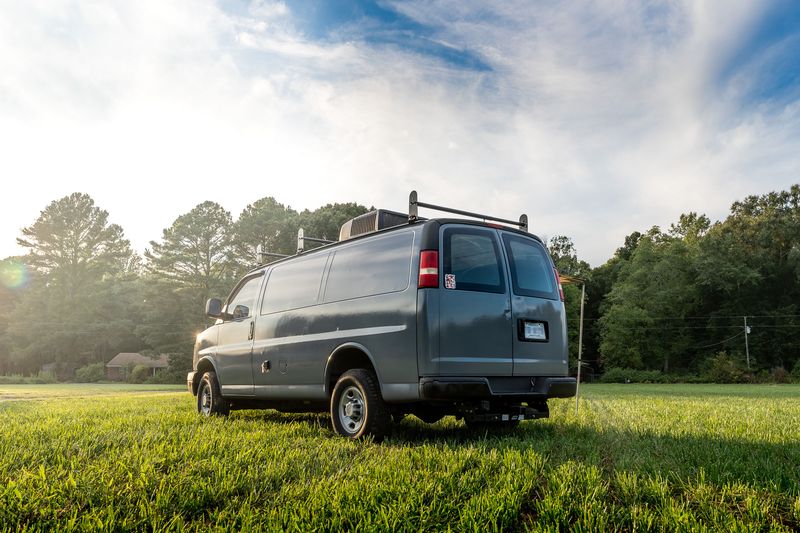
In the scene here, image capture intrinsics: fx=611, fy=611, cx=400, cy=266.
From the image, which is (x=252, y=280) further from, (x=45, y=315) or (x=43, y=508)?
(x=45, y=315)

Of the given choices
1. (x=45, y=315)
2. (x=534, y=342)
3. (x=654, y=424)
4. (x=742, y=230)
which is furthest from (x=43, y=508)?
(x=45, y=315)

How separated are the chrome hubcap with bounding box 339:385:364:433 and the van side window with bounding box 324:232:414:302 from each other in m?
1.04

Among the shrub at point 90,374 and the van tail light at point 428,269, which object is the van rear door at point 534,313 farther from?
the shrub at point 90,374

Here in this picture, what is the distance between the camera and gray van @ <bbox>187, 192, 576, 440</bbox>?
579 centimetres

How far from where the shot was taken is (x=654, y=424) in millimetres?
7891

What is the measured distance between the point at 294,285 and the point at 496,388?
10.4 ft

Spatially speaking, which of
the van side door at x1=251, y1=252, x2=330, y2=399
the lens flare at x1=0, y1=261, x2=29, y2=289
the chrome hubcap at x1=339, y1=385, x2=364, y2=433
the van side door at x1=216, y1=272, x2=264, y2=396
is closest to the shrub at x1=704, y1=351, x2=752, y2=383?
the van side door at x1=216, y1=272, x2=264, y2=396

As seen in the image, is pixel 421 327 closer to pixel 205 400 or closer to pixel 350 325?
pixel 350 325

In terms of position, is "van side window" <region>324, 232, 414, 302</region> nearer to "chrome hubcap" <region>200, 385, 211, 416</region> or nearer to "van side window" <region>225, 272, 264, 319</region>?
"van side window" <region>225, 272, 264, 319</region>

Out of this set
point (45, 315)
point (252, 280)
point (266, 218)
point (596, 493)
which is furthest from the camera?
point (45, 315)

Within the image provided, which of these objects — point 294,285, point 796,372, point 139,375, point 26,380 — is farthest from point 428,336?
point 26,380

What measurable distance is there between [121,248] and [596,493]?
74571mm

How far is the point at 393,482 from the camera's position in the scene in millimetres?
4070

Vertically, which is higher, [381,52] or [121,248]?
[121,248]
